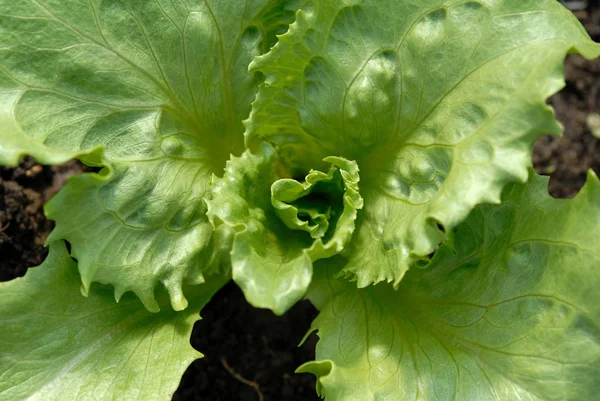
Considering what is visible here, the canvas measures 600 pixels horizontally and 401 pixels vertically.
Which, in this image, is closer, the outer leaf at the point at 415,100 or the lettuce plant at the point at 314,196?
the outer leaf at the point at 415,100

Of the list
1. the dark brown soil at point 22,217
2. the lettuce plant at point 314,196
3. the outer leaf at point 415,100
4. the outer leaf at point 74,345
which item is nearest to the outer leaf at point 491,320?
the lettuce plant at point 314,196

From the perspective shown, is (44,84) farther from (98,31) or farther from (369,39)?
(369,39)

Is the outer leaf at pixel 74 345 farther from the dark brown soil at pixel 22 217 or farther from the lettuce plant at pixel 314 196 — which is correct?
the dark brown soil at pixel 22 217

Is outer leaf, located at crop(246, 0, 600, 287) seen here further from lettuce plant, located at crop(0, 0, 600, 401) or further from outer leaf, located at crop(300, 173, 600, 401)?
outer leaf, located at crop(300, 173, 600, 401)

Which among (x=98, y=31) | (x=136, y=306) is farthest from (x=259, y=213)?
(x=98, y=31)

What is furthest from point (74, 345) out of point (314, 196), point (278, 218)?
point (314, 196)
